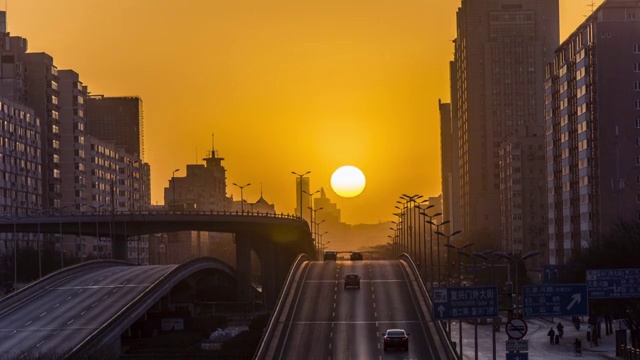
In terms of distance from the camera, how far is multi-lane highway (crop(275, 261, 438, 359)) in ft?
322

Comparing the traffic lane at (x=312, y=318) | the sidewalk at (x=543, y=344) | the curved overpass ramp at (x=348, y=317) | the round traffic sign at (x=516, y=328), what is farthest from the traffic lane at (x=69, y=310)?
the round traffic sign at (x=516, y=328)

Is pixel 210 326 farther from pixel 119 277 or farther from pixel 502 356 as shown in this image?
pixel 502 356

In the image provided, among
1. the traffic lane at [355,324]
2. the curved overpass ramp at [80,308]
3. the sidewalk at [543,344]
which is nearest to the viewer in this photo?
the traffic lane at [355,324]

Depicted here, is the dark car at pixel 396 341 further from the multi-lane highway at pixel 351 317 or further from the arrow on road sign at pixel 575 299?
the arrow on road sign at pixel 575 299

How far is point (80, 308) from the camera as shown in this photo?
131625 millimetres

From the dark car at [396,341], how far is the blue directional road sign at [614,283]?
18.7 metres

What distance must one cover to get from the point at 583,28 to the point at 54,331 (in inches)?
3834

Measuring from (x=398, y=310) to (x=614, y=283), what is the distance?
38850mm

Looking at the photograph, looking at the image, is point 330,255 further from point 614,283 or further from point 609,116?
point 614,283

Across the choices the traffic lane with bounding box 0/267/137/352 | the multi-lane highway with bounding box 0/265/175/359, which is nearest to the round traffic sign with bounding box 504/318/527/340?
the multi-lane highway with bounding box 0/265/175/359

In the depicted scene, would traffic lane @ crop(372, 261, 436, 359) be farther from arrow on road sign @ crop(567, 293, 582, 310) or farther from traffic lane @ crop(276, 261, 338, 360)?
arrow on road sign @ crop(567, 293, 582, 310)

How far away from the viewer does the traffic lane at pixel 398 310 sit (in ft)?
321

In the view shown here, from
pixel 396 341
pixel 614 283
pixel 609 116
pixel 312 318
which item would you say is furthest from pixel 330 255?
pixel 614 283

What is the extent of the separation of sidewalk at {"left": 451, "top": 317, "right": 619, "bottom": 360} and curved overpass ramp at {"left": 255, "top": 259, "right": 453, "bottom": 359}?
7.48 m
